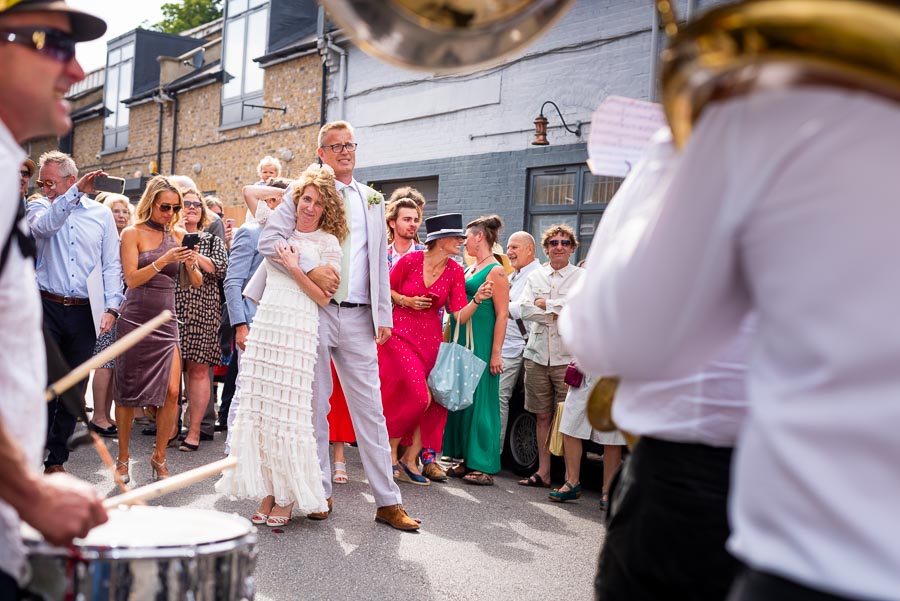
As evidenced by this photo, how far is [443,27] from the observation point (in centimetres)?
152

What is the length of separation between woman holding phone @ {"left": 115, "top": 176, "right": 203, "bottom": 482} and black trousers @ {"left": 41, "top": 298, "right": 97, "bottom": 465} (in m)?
0.30

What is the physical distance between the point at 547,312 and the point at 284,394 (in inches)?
113

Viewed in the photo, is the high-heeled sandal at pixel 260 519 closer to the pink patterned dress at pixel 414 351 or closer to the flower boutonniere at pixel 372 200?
the pink patterned dress at pixel 414 351

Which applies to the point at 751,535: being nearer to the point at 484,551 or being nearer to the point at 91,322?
the point at 484,551

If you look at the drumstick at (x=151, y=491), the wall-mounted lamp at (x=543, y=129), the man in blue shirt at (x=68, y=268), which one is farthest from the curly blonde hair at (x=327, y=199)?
the wall-mounted lamp at (x=543, y=129)

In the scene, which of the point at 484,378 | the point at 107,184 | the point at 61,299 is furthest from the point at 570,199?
the point at 61,299

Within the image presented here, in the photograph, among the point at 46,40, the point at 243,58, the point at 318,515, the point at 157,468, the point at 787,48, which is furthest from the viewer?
the point at 243,58

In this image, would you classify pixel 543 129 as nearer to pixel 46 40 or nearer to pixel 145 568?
pixel 46 40

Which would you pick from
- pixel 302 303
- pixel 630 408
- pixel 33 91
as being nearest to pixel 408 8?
pixel 33 91

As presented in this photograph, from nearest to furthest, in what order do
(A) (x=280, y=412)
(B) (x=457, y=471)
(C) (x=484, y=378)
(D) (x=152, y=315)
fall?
(A) (x=280, y=412) → (D) (x=152, y=315) → (C) (x=484, y=378) → (B) (x=457, y=471)

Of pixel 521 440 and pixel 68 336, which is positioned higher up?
pixel 68 336

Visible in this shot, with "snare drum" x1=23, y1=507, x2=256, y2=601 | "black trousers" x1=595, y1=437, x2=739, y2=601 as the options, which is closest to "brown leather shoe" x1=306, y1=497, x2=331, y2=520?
"snare drum" x1=23, y1=507, x2=256, y2=601

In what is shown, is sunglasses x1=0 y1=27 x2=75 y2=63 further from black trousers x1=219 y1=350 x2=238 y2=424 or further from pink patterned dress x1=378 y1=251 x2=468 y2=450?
black trousers x1=219 y1=350 x2=238 y2=424

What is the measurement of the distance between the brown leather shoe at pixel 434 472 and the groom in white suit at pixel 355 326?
6.18 feet
